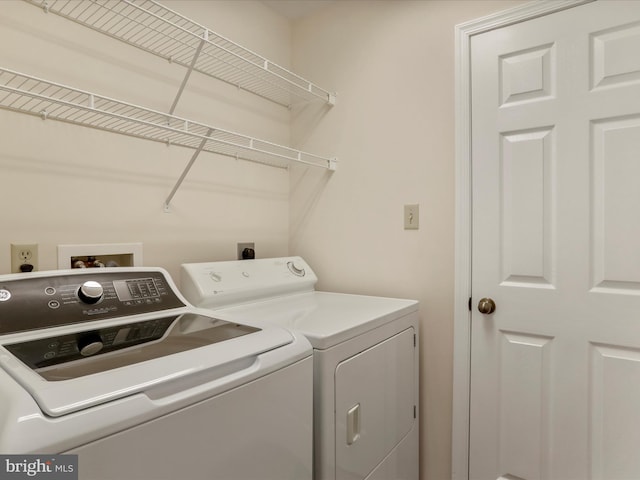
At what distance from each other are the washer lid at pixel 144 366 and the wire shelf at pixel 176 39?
0.98 meters

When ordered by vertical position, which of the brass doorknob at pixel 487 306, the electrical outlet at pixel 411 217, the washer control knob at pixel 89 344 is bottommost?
the brass doorknob at pixel 487 306

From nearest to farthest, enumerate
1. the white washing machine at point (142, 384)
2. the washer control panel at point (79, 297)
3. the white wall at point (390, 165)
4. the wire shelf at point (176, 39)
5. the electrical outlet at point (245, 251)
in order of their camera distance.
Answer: the white washing machine at point (142, 384), the washer control panel at point (79, 297), the wire shelf at point (176, 39), the white wall at point (390, 165), the electrical outlet at point (245, 251)

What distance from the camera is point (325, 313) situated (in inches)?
57.7

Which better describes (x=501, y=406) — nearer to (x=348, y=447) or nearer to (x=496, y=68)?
(x=348, y=447)

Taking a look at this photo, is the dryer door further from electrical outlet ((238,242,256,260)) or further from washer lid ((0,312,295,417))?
electrical outlet ((238,242,256,260))

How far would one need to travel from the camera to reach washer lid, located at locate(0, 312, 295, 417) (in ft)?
2.17

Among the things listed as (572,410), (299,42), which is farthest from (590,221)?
(299,42)

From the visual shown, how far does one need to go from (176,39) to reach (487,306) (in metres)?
1.69

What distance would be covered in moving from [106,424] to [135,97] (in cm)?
133

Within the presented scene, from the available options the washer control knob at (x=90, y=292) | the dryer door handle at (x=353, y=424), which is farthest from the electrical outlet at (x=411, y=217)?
the washer control knob at (x=90, y=292)

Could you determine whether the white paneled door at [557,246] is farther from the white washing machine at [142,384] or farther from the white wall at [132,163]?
the white wall at [132,163]

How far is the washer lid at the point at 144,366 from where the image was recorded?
660 mm

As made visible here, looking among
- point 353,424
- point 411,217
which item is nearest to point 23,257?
point 353,424

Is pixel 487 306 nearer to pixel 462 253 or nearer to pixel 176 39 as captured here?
pixel 462 253
